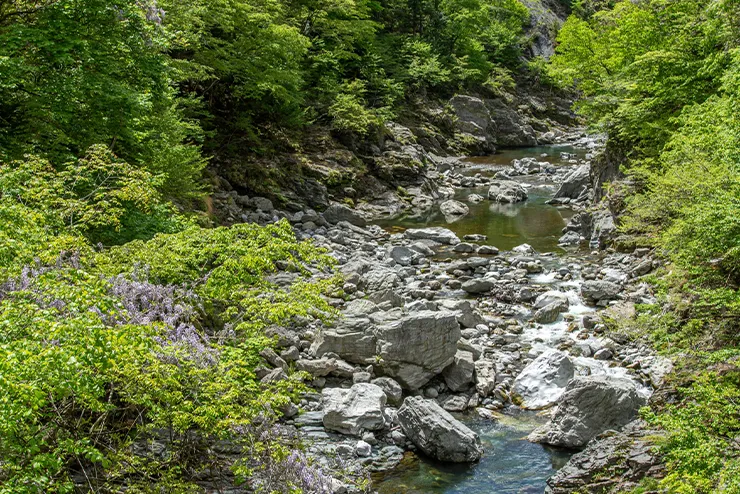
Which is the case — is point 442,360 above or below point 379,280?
above

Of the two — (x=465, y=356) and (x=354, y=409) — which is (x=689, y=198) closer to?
(x=465, y=356)

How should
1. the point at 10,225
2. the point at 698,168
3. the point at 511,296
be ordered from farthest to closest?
1. the point at 511,296
2. the point at 698,168
3. the point at 10,225

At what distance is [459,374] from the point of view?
464 inches

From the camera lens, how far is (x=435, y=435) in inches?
374

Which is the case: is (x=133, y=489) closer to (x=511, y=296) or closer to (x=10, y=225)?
(x=10, y=225)

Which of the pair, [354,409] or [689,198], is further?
[689,198]

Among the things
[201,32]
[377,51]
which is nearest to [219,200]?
[201,32]

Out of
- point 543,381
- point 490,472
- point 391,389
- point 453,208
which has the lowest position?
point 490,472

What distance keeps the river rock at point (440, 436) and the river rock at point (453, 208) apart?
18.5 metres

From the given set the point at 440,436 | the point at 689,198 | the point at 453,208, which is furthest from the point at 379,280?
the point at 453,208

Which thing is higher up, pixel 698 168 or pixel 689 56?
pixel 689 56

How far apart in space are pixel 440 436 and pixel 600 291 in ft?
27.9

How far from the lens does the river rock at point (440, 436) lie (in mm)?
9445

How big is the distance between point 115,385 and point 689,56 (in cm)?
1929
